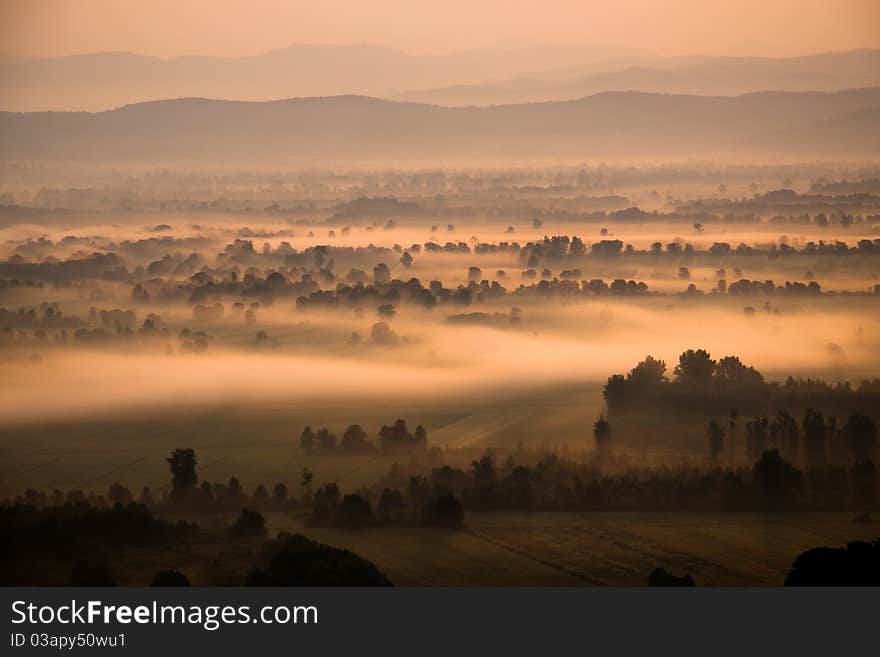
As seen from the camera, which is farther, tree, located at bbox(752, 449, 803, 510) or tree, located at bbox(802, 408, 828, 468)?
tree, located at bbox(802, 408, 828, 468)

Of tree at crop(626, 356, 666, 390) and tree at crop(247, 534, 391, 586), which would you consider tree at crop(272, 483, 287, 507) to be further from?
tree at crop(626, 356, 666, 390)

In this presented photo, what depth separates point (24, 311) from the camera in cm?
11931

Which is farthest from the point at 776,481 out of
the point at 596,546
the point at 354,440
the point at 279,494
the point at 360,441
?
the point at 354,440

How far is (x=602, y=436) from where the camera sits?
2486 inches

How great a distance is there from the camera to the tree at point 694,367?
79856 millimetres

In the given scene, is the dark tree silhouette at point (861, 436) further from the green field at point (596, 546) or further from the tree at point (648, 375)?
the tree at point (648, 375)

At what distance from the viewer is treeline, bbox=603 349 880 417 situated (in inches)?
2756

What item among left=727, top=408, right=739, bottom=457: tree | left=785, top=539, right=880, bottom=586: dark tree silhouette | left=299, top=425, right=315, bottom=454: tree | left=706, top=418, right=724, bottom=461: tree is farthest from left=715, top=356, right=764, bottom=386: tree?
left=785, top=539, right=880, bottom=586: dark tree silhouette

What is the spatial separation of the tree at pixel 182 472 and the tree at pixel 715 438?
23.8 meters

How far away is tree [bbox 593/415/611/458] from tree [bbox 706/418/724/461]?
496 centimetres

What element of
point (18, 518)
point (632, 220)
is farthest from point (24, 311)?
point (632, 220)

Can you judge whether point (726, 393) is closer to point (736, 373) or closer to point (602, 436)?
point (736, 373)

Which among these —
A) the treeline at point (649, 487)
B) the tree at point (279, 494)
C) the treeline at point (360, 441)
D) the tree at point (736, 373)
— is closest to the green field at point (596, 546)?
the treeline at point (649, 487)

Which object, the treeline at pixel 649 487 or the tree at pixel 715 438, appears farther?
the tree at pixel 715 438
